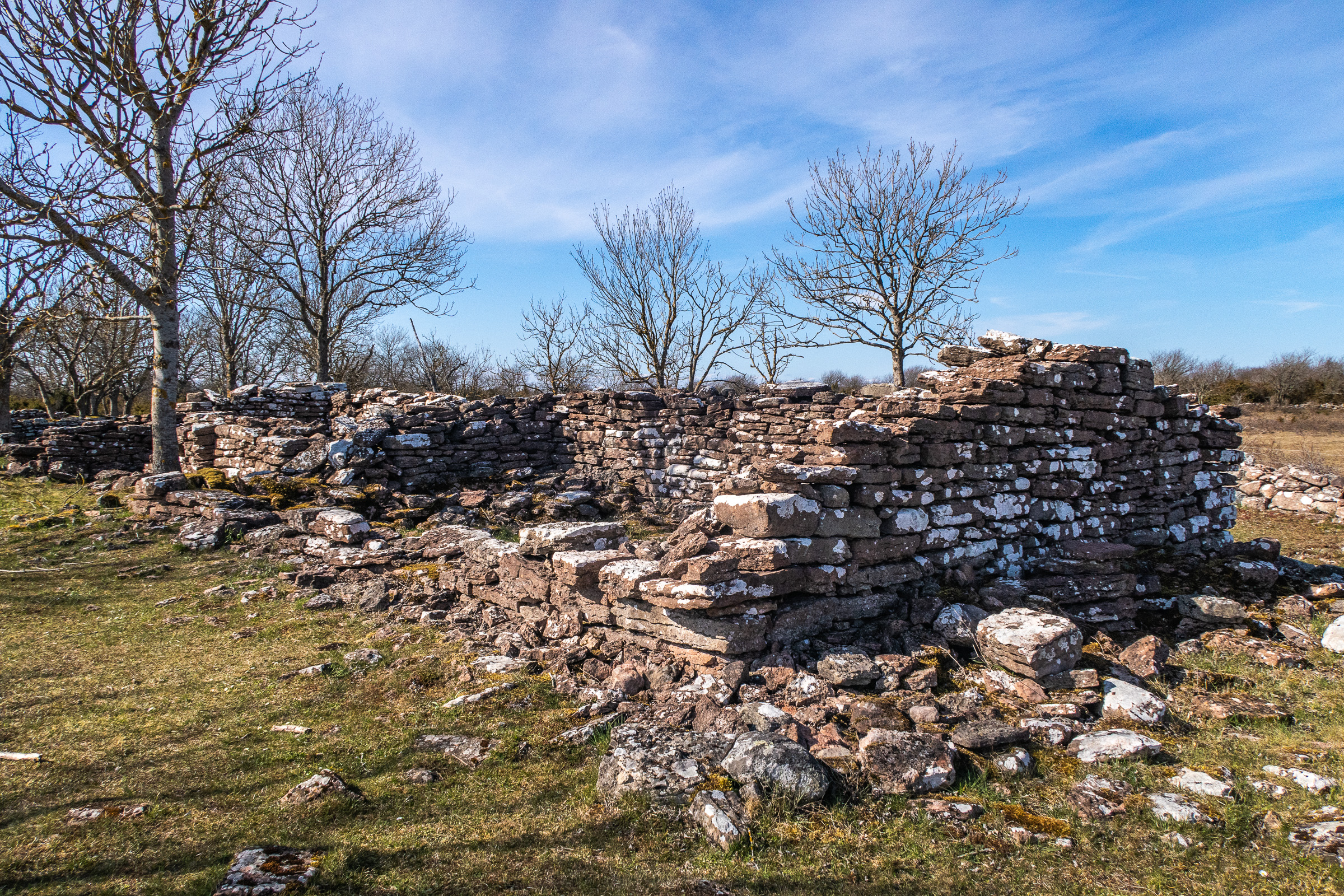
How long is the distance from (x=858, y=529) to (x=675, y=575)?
1.54 meters

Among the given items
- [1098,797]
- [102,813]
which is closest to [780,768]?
[1098,797]

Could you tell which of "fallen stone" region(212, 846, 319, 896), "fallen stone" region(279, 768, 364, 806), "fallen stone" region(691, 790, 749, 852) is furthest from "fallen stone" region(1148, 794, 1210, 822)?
"fallen stone" region(279, 768, 364, 806)

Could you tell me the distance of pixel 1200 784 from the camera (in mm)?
3197

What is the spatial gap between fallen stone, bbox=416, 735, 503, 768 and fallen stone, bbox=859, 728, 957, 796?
215 cm

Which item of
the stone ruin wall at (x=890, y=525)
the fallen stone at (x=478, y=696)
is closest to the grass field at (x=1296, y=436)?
the stone ruin wall at (x=890, y=525)

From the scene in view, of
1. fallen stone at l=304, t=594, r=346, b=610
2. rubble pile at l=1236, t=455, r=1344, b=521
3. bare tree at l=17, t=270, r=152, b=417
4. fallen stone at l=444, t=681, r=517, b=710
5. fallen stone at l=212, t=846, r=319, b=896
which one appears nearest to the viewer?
fallen stone at l=212, t=846, r=319, b=896

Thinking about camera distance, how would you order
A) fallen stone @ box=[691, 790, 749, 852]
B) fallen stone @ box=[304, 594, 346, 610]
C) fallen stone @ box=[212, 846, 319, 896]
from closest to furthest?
1. fallen stone @ box=[212, 846, 319, 896]
2. fallen stone @ box=[691, 790, 749, 852]
3. fallen stone @ box=[304, 594, 346, 610]

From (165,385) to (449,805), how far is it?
1224 centimetres

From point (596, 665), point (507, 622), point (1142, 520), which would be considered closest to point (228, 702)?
point (507, 622)

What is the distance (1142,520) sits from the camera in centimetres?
744

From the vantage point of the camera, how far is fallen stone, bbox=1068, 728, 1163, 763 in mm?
3471

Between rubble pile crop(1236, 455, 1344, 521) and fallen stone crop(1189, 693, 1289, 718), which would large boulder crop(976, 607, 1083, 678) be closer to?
fallen stone crop(1189, 693, 1289, 718)

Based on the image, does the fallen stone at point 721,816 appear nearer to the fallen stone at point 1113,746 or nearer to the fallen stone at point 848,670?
the fallen stone at point 848,670

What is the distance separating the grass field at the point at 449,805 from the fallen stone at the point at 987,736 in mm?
213
